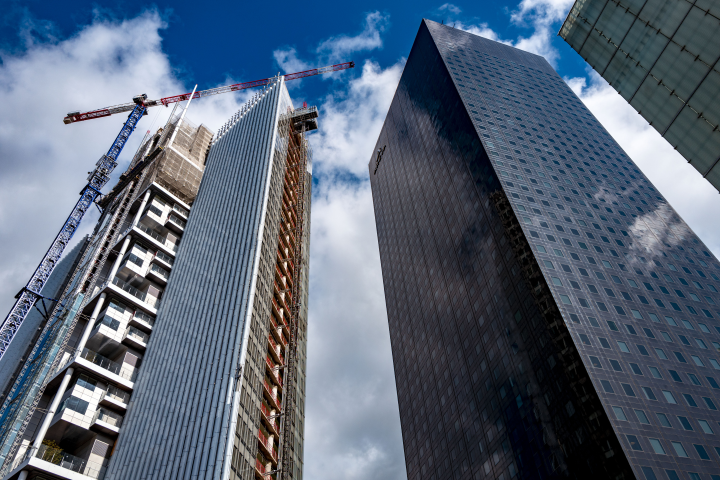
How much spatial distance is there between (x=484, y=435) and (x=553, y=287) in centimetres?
2660

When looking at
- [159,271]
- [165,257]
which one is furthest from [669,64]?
[165,257]

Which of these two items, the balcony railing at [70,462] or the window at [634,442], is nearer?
the balcony railing at [70,462]

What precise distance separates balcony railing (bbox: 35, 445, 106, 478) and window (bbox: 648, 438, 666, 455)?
6456cm

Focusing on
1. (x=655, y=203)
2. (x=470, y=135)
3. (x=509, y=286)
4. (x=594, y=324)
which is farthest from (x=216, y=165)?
(x=655, y=203)

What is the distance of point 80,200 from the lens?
118000 mm

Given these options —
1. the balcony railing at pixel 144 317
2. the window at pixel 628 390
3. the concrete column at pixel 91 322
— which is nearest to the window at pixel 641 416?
the window at pixel 628 390

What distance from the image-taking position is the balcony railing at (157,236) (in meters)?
94.4

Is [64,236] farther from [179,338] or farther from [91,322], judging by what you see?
[179,338]

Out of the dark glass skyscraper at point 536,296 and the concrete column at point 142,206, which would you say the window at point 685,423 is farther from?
the concrete column at point 142,206

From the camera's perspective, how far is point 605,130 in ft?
454

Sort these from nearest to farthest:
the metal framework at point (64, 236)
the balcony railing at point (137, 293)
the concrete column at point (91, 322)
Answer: the concrete column at point (91, 322) → the balcony railing at point (137, 293) → the metal framework at point (64, 236)

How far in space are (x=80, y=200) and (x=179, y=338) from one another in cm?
6543

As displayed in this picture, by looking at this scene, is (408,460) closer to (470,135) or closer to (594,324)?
(594,324)

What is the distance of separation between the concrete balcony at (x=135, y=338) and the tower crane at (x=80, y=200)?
87.1 ft
